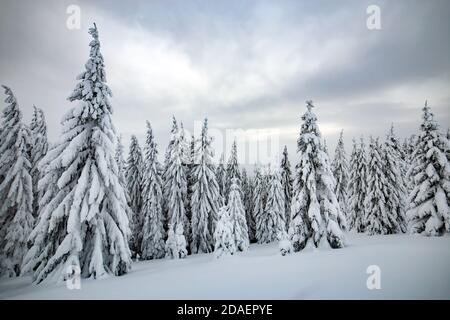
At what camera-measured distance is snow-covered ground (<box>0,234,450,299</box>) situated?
9.20 meters

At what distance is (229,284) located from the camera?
35.7ft

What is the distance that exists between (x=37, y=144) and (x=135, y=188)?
1393 centimetres

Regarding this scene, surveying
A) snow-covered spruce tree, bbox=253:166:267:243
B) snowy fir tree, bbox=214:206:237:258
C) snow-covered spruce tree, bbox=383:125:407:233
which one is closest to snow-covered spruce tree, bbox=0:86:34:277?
snowy fir tree, bbox=214:206:237:258

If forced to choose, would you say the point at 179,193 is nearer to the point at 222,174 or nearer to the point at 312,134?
the point at 222,174

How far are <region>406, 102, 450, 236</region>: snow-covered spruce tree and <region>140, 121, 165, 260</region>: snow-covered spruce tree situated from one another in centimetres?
2837

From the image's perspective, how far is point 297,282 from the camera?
10.5 meters

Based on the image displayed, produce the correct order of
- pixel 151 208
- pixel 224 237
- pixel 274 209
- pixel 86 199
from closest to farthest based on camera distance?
pixel 86 199
pixel 224 237
pixel 151 208
pixel 274 209

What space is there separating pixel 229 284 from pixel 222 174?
3998cm

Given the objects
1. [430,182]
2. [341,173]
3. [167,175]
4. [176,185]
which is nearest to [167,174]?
[167,175]

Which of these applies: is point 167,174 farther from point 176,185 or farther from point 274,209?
point 274,209

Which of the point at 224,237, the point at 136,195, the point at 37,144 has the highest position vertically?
the point at 37,144

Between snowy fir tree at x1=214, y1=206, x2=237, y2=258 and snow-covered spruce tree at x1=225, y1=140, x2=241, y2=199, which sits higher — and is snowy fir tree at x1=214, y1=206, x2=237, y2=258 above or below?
below

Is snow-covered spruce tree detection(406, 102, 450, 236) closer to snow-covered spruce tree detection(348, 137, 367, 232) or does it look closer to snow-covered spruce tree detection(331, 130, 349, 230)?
snow-covered spruce tree detection(348, 137, 367, 232)

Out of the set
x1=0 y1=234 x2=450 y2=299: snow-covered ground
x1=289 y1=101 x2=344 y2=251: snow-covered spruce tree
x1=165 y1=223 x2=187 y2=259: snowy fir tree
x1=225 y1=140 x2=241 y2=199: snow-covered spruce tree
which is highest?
x1=225 y1=140 x2=241 y2=199: snow-covered spruce tree
